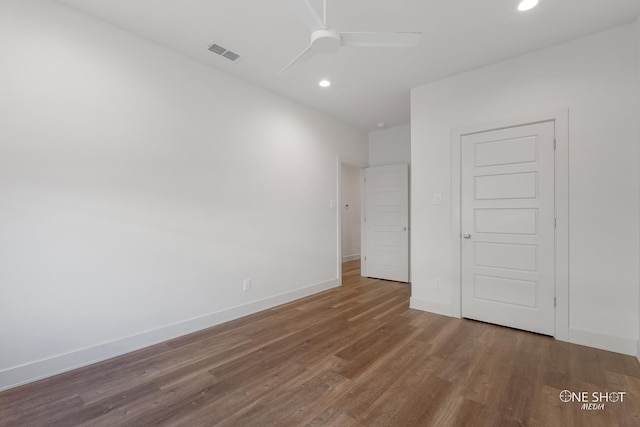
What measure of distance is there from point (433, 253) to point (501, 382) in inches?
65.5

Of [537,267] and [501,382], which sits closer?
[501,382]

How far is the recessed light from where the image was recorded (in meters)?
2.21

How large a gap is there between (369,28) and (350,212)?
5.47 m

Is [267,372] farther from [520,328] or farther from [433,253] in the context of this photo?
[520,328]

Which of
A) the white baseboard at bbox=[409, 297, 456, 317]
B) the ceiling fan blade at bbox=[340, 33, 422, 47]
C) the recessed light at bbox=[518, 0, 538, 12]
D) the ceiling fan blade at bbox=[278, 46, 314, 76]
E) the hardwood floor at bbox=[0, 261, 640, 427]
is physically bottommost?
the hardwood floor at bbox=[0, 261, 640, 427]

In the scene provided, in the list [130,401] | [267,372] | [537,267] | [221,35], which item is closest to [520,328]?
[537,267]

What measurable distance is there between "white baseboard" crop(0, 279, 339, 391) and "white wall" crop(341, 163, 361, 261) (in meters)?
4.06

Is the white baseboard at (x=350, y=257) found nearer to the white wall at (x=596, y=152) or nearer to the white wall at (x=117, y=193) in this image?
the white wall at (x=117, y=193)

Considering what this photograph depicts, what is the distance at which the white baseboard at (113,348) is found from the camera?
6.83 feet

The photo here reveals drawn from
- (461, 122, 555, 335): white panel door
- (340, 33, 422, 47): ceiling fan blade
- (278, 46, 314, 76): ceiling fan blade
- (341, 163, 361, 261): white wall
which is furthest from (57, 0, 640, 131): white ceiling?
(341, 163, 361, 261): white wall

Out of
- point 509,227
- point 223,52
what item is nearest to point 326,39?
point 223,52

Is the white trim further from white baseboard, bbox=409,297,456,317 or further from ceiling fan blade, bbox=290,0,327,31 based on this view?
ceiling fan blade, bbox=290,0,327,31

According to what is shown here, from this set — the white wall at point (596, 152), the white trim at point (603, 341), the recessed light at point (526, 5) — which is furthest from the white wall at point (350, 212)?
the recessed light at point (526, 5)

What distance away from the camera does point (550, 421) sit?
1.69 m
